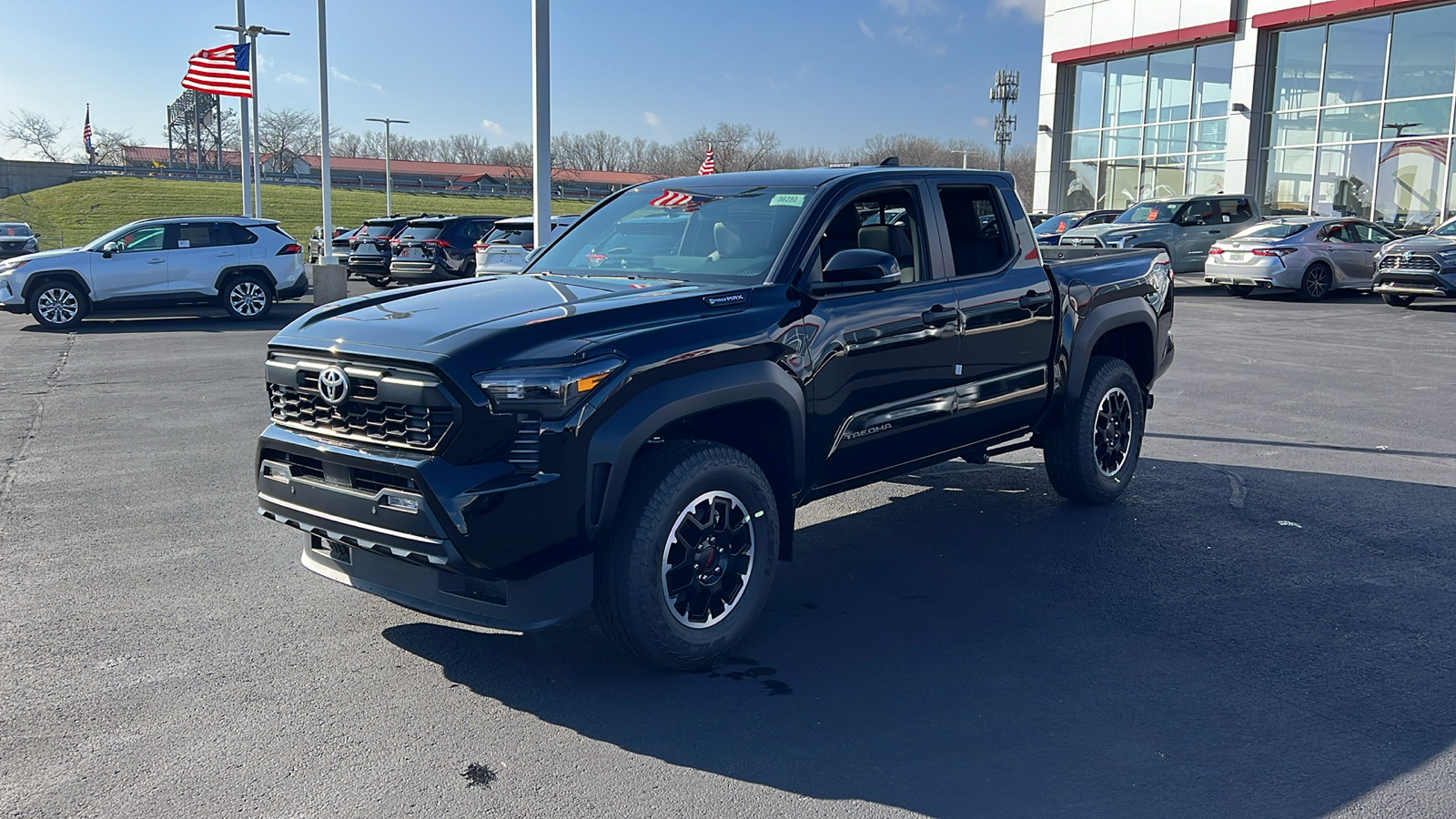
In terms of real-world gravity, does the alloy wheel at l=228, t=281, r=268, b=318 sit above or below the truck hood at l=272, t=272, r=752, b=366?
below

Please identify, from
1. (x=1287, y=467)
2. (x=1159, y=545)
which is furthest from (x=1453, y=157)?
(x=1159, y=545)

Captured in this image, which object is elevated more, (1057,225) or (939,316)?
(1057,225)

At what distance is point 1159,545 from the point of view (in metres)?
6.00

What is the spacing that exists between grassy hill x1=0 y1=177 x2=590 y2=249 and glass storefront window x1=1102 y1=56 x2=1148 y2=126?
125ft

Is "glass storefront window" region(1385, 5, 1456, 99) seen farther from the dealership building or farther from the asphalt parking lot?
the asphalt parking lot

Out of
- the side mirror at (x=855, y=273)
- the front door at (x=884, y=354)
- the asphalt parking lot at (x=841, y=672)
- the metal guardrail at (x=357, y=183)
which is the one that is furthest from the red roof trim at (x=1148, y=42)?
the metal guardrail at (x=357, y=183)

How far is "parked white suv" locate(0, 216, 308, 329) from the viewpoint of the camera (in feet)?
56.9

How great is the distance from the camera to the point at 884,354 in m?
5.05

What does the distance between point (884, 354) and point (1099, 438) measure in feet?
7.48

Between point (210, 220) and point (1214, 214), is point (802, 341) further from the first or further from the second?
point (1214, 214)

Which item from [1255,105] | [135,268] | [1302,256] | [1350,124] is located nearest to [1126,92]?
[1255,105]

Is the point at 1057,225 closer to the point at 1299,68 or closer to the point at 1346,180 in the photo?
the point at 1346,180

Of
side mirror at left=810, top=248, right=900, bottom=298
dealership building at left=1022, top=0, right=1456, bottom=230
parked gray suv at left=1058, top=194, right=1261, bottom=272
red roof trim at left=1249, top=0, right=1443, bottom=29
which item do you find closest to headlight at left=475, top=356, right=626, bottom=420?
side mirror at left=810, top=248, right=900, bottom=298

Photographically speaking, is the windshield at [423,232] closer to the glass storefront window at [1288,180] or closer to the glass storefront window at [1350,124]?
the glass storefront window at [1288,180]
